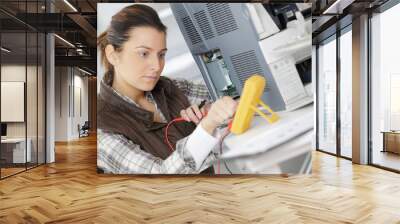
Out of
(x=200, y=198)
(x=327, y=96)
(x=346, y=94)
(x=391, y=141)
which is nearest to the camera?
(x=200, y=198)

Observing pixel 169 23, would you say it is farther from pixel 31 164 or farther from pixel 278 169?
pixel 31 164

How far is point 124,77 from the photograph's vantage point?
5.59 m

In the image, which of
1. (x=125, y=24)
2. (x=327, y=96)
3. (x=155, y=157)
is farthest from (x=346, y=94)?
(x=125, y=24)

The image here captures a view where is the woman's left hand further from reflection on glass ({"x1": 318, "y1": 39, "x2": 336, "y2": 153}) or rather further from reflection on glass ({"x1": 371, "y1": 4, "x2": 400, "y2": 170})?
reflection on glass ({"x1": 318, "y1": 39, "x2": 336, "y2": 153})

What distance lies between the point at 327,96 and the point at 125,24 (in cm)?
582

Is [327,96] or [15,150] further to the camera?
[327,96]

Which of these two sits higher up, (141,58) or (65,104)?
(141,58)

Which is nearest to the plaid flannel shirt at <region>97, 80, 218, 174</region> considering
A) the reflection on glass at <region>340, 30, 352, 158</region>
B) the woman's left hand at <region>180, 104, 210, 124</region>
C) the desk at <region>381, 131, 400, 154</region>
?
the woman's left hand at <region>180, 104, 210, 124</region>

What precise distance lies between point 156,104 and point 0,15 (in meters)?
2.52

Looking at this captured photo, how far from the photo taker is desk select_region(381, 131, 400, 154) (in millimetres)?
6385

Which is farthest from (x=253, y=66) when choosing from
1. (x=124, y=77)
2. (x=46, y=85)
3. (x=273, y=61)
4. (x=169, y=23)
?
(x=46, y=85)

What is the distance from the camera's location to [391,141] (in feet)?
21.6

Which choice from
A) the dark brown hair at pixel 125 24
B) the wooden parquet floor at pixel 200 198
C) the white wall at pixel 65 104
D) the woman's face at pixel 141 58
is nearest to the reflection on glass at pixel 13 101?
the wooden parquet floor at pixel 200 198

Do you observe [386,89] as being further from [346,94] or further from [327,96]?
[327,96]
